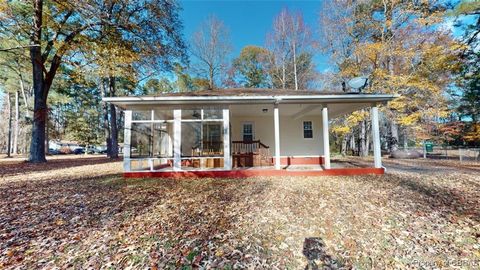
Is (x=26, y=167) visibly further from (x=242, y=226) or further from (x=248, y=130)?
(x=242, y=226)

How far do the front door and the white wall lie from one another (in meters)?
0.16

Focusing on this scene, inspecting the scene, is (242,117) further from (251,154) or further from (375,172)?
(375,172)

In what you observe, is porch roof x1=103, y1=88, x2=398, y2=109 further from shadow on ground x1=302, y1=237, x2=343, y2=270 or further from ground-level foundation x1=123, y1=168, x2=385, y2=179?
shadow on ground x1=302, y1=237, x2=343, y2=270

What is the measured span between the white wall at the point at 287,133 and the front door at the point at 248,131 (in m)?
0.16

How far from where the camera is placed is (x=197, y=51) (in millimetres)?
21859

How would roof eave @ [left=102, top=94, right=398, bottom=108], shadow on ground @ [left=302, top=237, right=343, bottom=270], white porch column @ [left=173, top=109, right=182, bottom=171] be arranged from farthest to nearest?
white porch column @ [left=173, top=109, right=182, bottom=171], roof eave @ [left=102, top=94, right=398, bottom=108], shadow on ground @ [left=302, top=237, right=343, bottom=270]

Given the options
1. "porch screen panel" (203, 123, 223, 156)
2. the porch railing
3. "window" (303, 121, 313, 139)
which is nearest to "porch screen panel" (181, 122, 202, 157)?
"porch screen panel" (203, 123, 223, 156)

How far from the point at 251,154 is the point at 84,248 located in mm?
7375

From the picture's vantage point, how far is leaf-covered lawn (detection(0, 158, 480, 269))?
3.12m

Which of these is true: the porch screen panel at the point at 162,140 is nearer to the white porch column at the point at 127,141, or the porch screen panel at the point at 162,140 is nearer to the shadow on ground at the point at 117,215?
the white porch column at the point at 127,141

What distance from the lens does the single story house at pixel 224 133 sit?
8148 millimetres

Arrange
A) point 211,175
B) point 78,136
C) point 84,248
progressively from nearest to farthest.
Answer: point 84,248, point 211,175, point 78,136

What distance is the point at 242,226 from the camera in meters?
3.98

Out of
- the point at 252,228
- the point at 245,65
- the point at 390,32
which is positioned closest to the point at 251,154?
the point at 252,228
